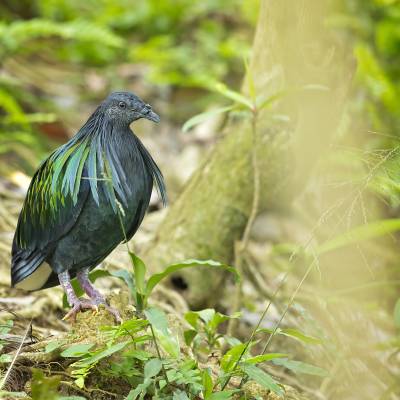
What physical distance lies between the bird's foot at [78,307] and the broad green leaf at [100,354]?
1.76ft

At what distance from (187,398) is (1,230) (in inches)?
124

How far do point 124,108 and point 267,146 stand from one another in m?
1.57

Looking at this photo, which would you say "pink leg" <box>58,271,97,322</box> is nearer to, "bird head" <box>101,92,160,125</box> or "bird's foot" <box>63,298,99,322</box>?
"bird's foot" <box>63,298,99,322</box>

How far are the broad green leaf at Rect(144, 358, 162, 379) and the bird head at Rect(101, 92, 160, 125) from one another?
1.37 meters

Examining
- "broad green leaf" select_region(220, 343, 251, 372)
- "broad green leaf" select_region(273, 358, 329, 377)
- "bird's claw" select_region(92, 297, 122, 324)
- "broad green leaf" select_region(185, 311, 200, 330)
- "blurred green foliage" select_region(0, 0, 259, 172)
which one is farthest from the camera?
"blurred green foliage" select_region(0, 0, 259, 172)

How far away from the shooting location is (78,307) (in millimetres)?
3869

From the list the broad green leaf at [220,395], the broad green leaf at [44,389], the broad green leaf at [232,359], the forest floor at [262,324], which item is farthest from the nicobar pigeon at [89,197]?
the broad green leaf at [44,389]

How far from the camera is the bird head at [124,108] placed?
3.99 metres

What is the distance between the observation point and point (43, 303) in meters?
4.97

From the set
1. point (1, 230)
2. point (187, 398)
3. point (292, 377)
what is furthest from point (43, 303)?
Answer: point (187, 398)

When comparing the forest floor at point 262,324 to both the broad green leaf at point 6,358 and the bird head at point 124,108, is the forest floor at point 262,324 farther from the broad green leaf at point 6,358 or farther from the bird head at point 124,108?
the bird head at point 124,108

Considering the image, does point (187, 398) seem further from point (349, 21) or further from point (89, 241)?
point (349, 21)

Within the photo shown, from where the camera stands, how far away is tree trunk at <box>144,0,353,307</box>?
5285mm

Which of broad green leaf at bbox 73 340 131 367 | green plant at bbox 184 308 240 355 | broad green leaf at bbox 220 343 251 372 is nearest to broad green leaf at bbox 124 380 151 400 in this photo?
broad green leaf at bbox 73 340 131 367
